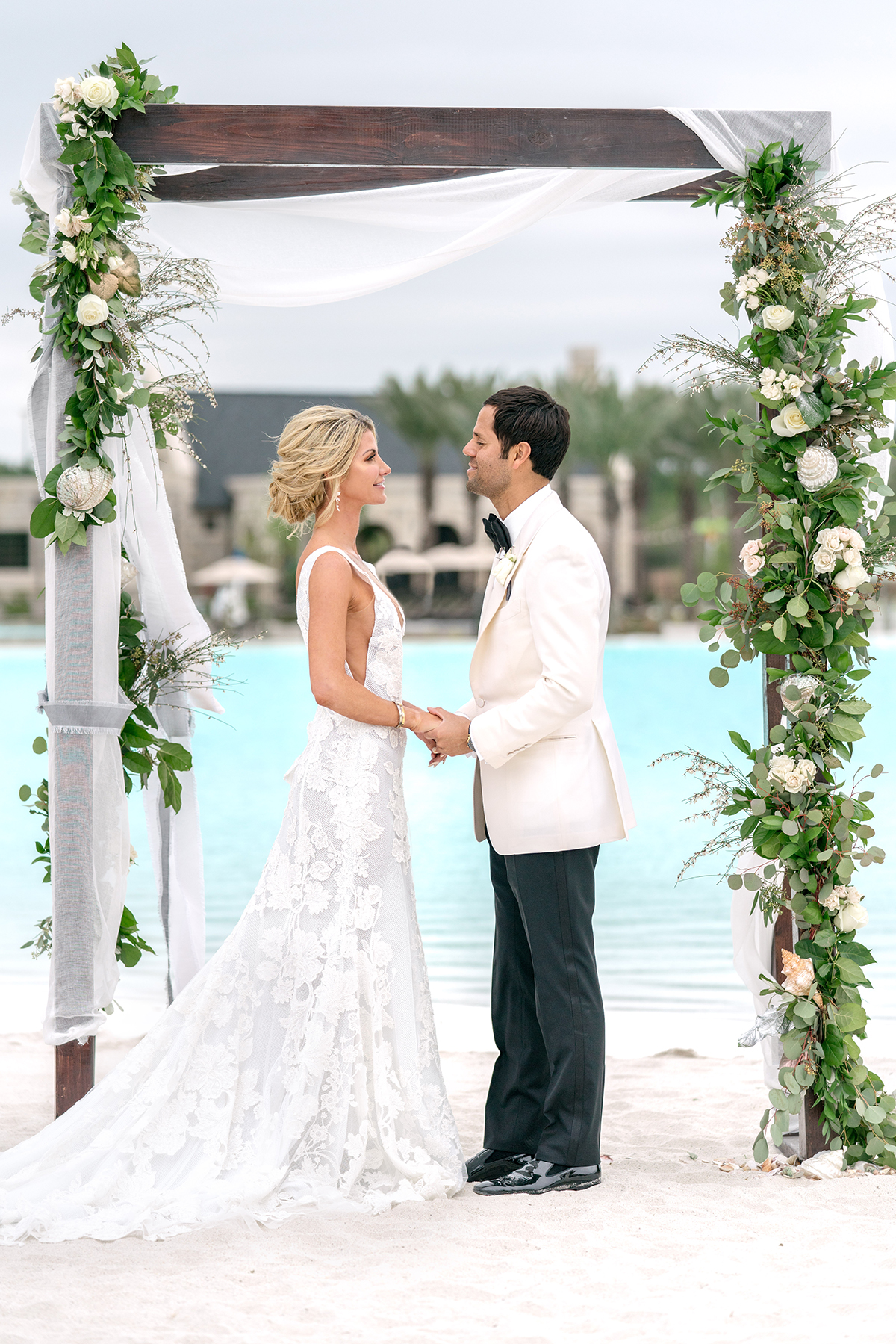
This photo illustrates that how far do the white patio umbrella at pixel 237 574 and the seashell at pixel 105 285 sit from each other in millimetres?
37237

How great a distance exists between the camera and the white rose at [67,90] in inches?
137

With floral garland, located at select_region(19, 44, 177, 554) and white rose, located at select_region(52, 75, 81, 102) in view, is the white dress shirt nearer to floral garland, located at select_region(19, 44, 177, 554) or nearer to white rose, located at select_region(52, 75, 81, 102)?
floral garland, located at select_region(19, 44, 177, 554)

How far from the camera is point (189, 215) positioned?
3873 millimetres

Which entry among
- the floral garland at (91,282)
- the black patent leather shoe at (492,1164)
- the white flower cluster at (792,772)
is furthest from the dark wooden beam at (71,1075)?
the white flower cluster at (792,772)

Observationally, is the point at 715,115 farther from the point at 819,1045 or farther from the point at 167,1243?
the point at 167,1243

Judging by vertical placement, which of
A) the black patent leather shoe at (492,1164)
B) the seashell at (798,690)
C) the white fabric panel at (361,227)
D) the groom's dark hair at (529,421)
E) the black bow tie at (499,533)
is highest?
the white fabric panel at (361,227)

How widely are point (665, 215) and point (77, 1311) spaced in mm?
3933

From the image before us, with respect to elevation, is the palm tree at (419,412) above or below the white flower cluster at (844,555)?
above

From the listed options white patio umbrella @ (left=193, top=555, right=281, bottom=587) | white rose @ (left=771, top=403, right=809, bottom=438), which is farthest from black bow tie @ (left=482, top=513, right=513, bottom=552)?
white patio umbrella @ (left=193, top=555, right=281, bottom=587)

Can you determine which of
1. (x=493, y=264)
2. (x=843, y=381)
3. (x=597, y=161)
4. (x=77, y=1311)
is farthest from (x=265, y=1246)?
(x=493, y=264)

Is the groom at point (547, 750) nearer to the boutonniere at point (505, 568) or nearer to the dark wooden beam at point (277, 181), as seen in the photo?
the boutonniere at point (505, 568)

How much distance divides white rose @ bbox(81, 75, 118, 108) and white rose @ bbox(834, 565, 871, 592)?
2.36m

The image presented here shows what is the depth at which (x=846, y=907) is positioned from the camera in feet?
11.7

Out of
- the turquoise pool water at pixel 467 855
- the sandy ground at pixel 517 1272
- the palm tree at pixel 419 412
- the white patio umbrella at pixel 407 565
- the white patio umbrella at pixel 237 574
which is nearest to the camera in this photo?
the sandy ground at pixel 517 1272
